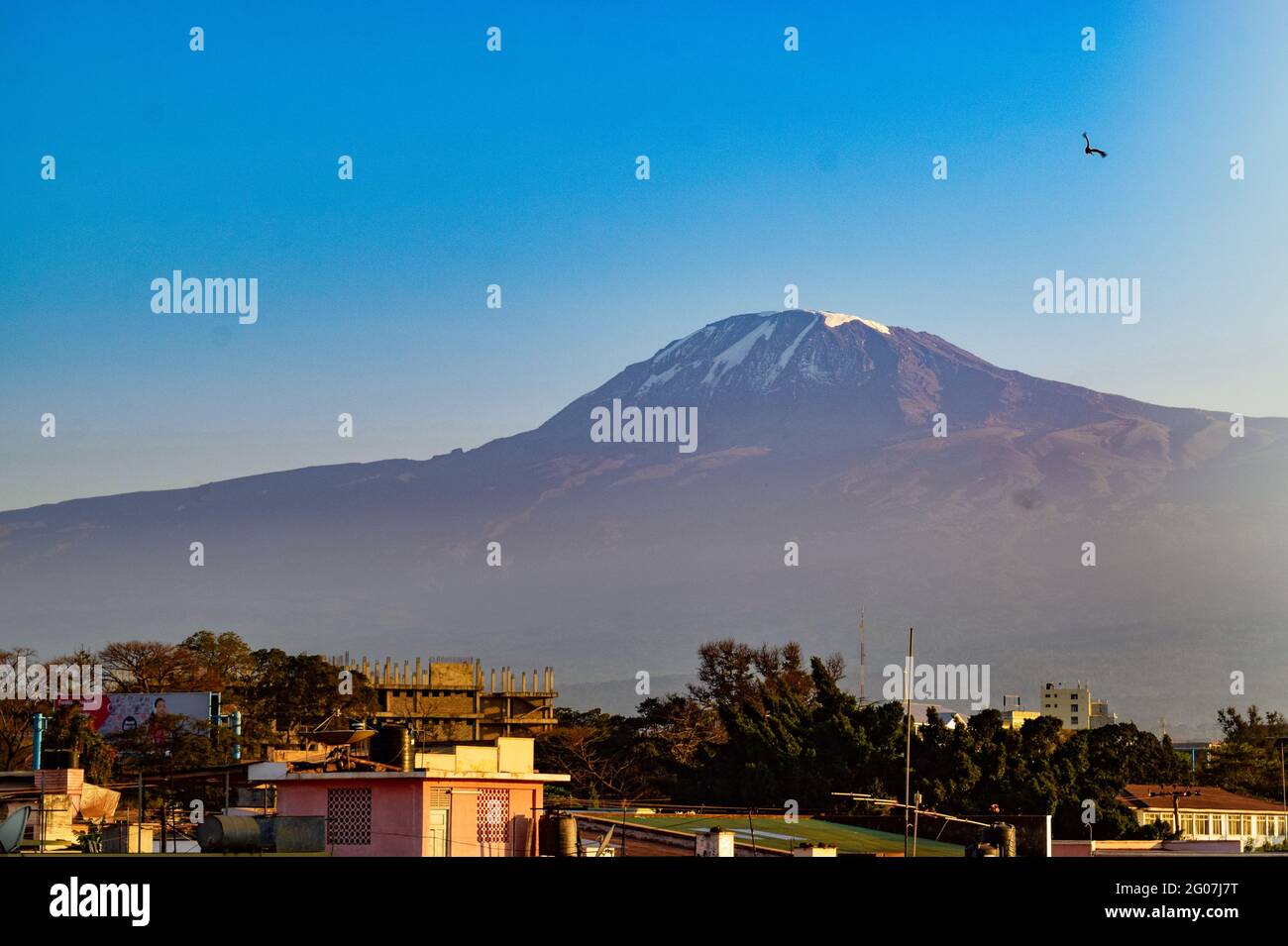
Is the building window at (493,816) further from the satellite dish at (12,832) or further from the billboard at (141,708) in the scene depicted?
the billboard at (141,708)

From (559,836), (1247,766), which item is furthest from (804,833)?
(1247,766)

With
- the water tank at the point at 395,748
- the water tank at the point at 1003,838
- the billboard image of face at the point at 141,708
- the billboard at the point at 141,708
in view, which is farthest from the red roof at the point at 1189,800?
the billboard image of face at the point at 141,708

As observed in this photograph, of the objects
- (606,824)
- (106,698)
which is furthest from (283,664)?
(606,824)

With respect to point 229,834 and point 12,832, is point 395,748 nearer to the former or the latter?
point 229,834

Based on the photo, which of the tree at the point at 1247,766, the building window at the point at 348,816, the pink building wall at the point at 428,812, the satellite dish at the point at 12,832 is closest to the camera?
the satellite dish at the point at 12,832

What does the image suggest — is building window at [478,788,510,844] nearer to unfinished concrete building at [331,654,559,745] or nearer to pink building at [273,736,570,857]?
pink building at [273,736,570,857]
